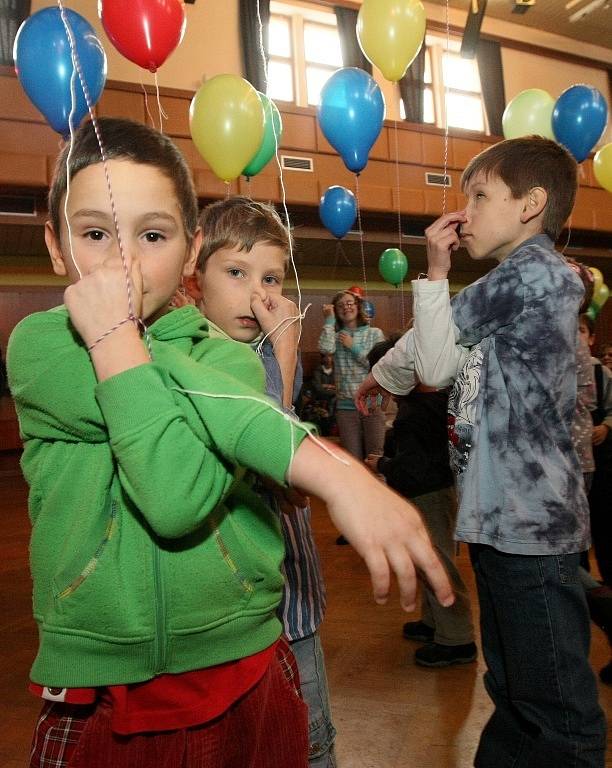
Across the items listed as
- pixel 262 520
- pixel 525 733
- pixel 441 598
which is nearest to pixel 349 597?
pixel 525 733

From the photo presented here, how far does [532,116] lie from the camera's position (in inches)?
167

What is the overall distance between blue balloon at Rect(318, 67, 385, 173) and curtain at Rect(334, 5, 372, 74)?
6.26 metres

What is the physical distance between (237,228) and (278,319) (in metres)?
0.24

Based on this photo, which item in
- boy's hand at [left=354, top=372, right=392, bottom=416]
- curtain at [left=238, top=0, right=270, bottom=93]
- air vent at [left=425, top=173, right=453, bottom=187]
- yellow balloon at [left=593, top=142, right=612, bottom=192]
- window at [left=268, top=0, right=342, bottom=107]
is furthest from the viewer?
air vent at [left=425, top=173, right=453, bottom=187]

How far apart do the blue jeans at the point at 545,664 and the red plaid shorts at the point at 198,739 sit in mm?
658

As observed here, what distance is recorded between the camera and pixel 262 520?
0.88 meters

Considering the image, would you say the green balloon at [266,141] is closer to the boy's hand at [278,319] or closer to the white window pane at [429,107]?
the boy's hand at [278,319]

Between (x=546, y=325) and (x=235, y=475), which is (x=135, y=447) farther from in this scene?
(x=546, y=325)

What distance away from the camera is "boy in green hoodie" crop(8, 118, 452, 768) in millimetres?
669

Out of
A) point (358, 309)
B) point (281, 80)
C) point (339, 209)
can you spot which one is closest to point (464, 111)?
point (281, 80)

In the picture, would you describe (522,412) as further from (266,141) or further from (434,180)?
(434,180)

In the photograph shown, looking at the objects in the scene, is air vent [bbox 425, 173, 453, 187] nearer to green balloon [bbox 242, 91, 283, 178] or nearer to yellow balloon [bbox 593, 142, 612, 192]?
yellow balloon [bbox 593, 142, 612, 192]

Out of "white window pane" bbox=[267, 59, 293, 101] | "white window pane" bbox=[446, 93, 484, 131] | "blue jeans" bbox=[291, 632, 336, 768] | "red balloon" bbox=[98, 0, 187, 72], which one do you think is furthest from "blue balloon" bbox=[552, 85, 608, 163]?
"white window pane" bbox=[446, 93, 484, 131]

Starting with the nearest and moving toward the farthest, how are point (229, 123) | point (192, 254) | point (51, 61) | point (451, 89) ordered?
point (192, 254) < point (51, 61) < point (229, 123) < point (451, 89)
